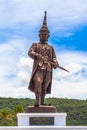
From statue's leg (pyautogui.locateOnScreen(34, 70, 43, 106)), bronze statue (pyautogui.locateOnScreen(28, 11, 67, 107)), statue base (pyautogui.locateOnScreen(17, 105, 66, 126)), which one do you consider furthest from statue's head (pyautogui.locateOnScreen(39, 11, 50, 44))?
statue base (pyautogui.locateOnScreen(17, 105, 66, 126))

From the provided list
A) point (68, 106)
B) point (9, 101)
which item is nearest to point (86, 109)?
point (68, 106)

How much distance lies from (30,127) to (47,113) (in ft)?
3.36

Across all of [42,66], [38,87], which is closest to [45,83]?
[38,87]

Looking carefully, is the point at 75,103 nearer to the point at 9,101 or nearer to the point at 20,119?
the point at 9,101

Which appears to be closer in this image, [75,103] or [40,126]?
[40,126]

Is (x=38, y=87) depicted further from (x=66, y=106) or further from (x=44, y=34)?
(x=66, y=106)

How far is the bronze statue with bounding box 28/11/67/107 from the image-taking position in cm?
1894

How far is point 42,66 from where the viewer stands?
1912cm

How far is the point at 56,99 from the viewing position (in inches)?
3413

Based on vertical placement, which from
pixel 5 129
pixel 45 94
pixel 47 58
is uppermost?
pixel 47 58

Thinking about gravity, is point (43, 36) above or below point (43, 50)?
above

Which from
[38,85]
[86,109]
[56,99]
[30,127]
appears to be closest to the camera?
[30,127]

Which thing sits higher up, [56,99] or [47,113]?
[56,99]

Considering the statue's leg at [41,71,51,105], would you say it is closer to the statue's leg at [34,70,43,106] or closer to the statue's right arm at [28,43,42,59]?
the statue's leg at [34,70,43,106]
